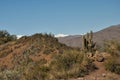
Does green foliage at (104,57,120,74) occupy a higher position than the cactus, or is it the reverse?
the cactus

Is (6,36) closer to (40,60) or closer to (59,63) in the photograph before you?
(40,60)

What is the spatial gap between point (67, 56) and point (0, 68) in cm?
670

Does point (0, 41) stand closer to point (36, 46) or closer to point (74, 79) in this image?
point (36, 46)

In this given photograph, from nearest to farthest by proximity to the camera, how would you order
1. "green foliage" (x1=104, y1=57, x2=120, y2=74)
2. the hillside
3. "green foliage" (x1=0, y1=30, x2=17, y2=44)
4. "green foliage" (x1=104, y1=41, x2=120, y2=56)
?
the hillside → "green foliage" (x1=104, y1=57, x2=120, y2=74) → "green foliage" (x1=104, y1=41, x2=120, y2=56) → "green foliage" (x1=0, y1=30, x2=17, y2=44)

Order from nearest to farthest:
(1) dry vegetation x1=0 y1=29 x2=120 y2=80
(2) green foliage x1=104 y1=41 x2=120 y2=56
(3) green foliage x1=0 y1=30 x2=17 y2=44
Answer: (1) dry vegetation x1=0 y1=29 x2=120 y2=80, (2) green foliage x1=104 y1=41 x2=120 y2=56, (3) green foliage x1=0 y1=30 x2=17 y2=44

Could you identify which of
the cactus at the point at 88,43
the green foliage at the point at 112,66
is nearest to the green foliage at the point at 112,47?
the cactus at the point at 88,43

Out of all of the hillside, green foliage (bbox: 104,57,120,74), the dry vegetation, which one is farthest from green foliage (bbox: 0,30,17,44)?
green foliage (bbox: 104,57,120,74)

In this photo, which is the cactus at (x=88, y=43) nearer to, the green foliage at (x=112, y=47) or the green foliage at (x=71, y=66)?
the green foliage at (x=112, y=47)

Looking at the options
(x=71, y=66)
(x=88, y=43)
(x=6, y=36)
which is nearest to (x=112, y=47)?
(x=88, y=43)

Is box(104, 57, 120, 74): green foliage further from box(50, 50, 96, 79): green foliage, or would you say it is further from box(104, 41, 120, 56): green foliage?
box(104, 41, 120, 56): green foliage

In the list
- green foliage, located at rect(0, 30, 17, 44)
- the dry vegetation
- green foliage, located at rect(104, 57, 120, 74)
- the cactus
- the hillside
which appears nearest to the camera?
the dry vegetation

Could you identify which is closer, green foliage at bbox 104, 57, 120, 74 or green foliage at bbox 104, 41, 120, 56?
green foliage at bbox 104, 57, 120, 74

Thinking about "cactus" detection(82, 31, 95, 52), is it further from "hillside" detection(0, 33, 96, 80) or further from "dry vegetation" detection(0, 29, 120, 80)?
"hillside" detection(0, 33, 96, 80)

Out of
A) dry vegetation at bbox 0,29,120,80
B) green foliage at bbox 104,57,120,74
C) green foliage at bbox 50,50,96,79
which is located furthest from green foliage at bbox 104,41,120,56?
green foliage at bbox 50,50,96,79
